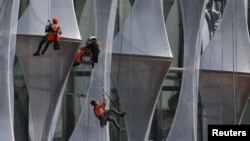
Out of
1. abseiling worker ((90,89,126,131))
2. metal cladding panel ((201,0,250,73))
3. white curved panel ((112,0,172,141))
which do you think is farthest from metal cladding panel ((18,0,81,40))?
metal cladding panel ((201,0,250,73))

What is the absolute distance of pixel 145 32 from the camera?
32969 mm

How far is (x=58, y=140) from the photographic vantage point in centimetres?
3142

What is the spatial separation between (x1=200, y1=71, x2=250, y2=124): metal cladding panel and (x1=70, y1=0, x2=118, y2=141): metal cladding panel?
5013mm

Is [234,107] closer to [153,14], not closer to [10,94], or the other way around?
[153,14]

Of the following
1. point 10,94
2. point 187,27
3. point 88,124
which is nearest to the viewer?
point 10,94

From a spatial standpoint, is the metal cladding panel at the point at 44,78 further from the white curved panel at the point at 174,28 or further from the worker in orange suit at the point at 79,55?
the white curved panel at the point at 174,28

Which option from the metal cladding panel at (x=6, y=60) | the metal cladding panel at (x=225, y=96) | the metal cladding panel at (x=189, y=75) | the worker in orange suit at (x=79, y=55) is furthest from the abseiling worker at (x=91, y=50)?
the metal cladding panel at (x=225, y=96)

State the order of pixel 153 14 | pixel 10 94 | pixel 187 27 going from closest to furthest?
1. pixel 10 94
2. pixel 153 14
3. pixel 187 27

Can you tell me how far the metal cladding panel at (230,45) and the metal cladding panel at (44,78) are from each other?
695cm

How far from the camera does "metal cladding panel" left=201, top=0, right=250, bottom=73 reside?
117 ft

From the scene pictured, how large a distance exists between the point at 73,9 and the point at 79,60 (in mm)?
1510

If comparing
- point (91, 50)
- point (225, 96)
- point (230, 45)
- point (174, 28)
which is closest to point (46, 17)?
point (91, 50)

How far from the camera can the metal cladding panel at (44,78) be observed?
29.5 m

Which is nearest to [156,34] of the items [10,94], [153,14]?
[153,14]
